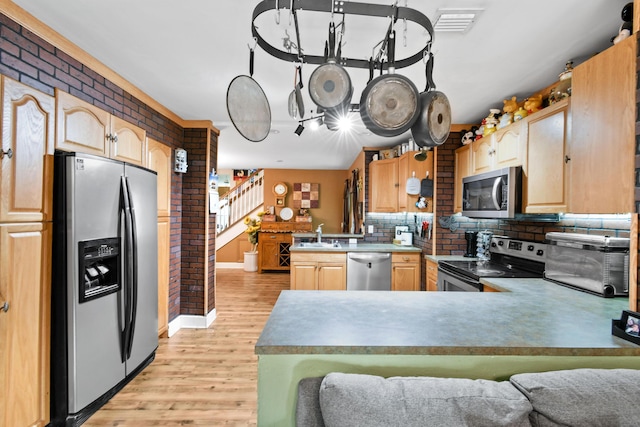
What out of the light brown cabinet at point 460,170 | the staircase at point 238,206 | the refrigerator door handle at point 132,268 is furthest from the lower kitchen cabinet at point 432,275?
the staircase at point 238,206

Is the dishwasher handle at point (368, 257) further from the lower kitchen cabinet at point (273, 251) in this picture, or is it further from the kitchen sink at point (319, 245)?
the lower kitchen cabinet at point (273, 251)

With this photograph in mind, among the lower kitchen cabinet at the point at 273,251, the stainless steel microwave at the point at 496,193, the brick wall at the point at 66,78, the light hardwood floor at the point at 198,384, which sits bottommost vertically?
the light hardwood floor at the point at 198,384

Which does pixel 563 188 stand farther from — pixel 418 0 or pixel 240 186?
pixel 240 186

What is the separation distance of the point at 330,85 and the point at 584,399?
1.35m

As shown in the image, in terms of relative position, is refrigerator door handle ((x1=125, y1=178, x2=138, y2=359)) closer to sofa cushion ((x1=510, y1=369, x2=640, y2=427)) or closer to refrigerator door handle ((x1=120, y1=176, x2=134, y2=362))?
refrigerator door handle ((x1=120, y1=176, x2=134, y2=362))

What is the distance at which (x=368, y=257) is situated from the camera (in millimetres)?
3912

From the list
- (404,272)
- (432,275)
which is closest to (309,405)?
(432,275)

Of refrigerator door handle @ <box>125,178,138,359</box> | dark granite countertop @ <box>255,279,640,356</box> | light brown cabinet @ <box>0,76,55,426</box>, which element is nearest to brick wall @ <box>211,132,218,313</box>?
refrigerator door handle @ <box>125,178,138,359</box>

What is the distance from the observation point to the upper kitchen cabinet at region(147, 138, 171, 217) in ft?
9.26

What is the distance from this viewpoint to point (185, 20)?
1629 mm

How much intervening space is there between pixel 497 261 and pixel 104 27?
344 centimetres

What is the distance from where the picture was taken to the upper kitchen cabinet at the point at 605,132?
1379 mm

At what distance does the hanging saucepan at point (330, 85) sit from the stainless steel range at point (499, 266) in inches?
70.6

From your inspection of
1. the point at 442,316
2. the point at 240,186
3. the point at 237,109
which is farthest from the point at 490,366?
the point at 240,186
